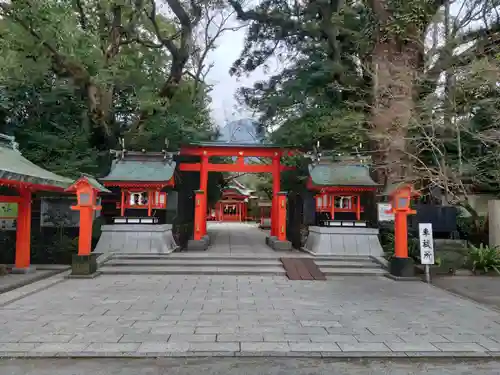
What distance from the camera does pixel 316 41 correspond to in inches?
631

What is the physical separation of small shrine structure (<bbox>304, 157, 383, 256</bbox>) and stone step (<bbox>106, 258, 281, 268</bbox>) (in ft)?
8.04

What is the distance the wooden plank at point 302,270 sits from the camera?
10.0 m

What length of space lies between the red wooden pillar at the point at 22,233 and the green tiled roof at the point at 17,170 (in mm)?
852

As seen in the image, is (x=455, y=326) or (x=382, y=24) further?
(x=382, y=24)

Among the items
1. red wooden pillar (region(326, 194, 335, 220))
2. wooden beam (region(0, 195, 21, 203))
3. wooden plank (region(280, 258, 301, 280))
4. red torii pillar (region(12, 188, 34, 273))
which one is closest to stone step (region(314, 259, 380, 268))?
wooden plank (region(280, 258, 301, 280))

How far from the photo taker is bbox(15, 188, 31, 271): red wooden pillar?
402 inches

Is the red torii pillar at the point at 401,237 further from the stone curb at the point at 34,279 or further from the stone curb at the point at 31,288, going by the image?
the stone curb at the point at 34,279

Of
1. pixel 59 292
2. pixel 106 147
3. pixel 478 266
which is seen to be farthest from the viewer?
pixel 106 147

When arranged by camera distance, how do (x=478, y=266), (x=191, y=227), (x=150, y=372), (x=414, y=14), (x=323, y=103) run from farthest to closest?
(x=191, y=227), (x=323, y=103), (x=414, y=14), (x=478, y=266), (x=150, y=372)

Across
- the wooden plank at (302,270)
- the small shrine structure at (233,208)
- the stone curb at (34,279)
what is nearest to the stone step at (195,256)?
the wooden plank at (302,270)

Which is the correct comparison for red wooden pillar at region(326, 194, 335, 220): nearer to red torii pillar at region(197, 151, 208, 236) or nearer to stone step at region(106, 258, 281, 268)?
stone step at region(106, 258, 281, 268)

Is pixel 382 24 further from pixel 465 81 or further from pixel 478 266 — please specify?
pixel 478 266

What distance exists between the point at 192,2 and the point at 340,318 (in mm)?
13331

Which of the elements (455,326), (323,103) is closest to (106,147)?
(323,103)
